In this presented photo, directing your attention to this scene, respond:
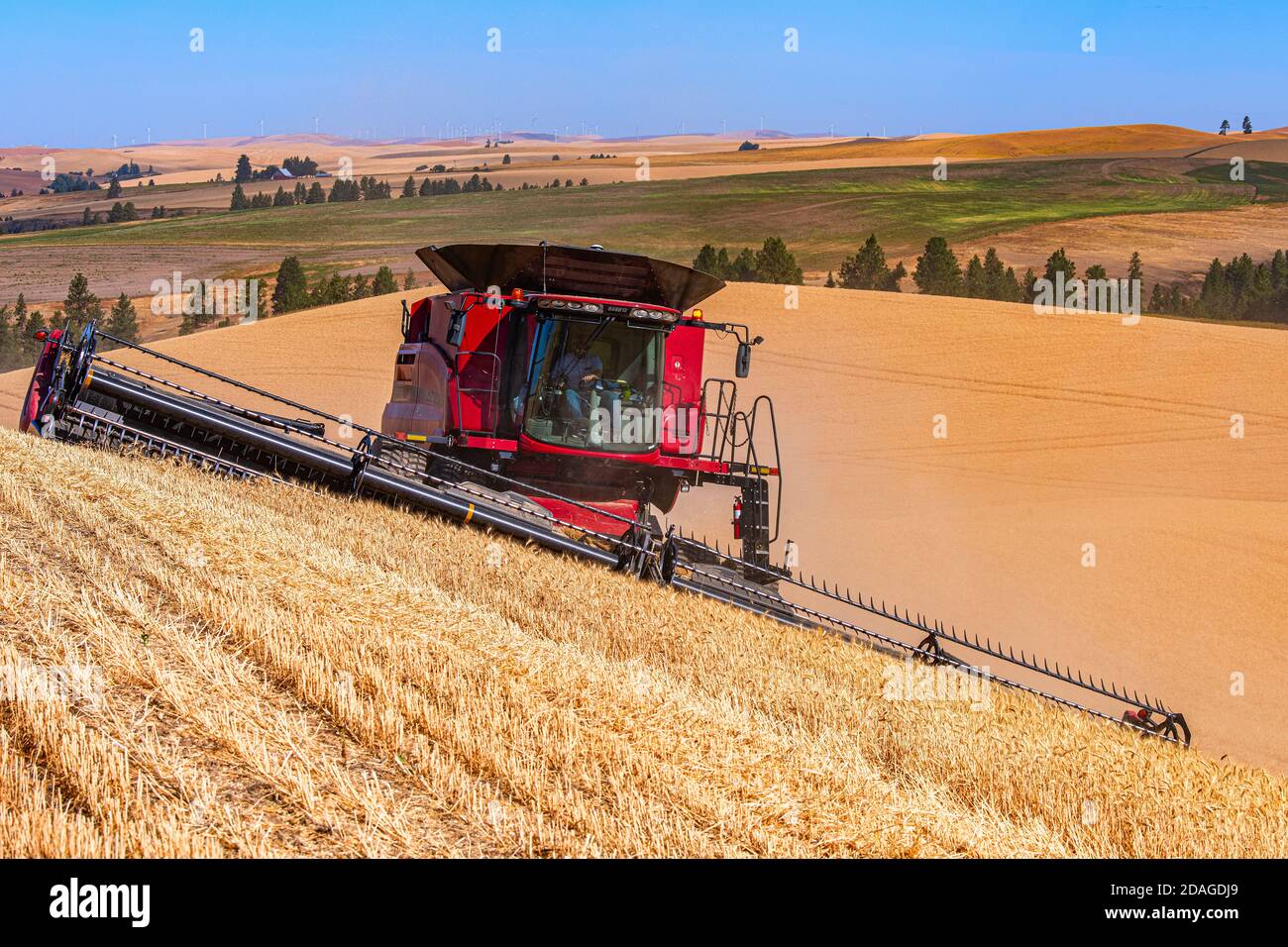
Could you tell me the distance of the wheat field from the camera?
3596mm

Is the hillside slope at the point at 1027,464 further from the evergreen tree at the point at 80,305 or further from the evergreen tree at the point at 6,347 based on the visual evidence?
the evergreen tree at the point at 80,305

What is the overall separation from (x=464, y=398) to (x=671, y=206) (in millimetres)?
76241

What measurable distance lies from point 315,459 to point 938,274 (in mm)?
43066

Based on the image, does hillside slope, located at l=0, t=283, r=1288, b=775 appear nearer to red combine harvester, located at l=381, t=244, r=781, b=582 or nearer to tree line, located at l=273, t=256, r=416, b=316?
red combine harvester, located at l=381, t=244, r=781, b=582

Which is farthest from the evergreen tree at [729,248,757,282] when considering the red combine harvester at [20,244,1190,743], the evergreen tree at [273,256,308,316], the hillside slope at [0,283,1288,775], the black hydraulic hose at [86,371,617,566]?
the black hydraulic hose at [86,371,617,566]

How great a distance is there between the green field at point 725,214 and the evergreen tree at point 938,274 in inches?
627

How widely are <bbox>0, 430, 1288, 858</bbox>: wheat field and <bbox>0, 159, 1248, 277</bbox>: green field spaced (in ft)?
195

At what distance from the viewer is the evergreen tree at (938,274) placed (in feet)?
161

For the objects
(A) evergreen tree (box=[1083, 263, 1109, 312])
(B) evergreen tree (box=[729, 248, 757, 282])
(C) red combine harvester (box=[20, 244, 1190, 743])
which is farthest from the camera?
(B) evergreen tree (box=[729, 248, 757, 282])

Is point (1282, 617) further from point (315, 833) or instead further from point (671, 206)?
point (671, 206)

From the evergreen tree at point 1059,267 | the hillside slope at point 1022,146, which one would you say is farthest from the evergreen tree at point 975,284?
the hillside slope at point 1022,146

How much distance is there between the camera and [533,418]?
11.0 meters

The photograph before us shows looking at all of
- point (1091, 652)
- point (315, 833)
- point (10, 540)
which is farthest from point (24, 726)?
point (1091, 652)
